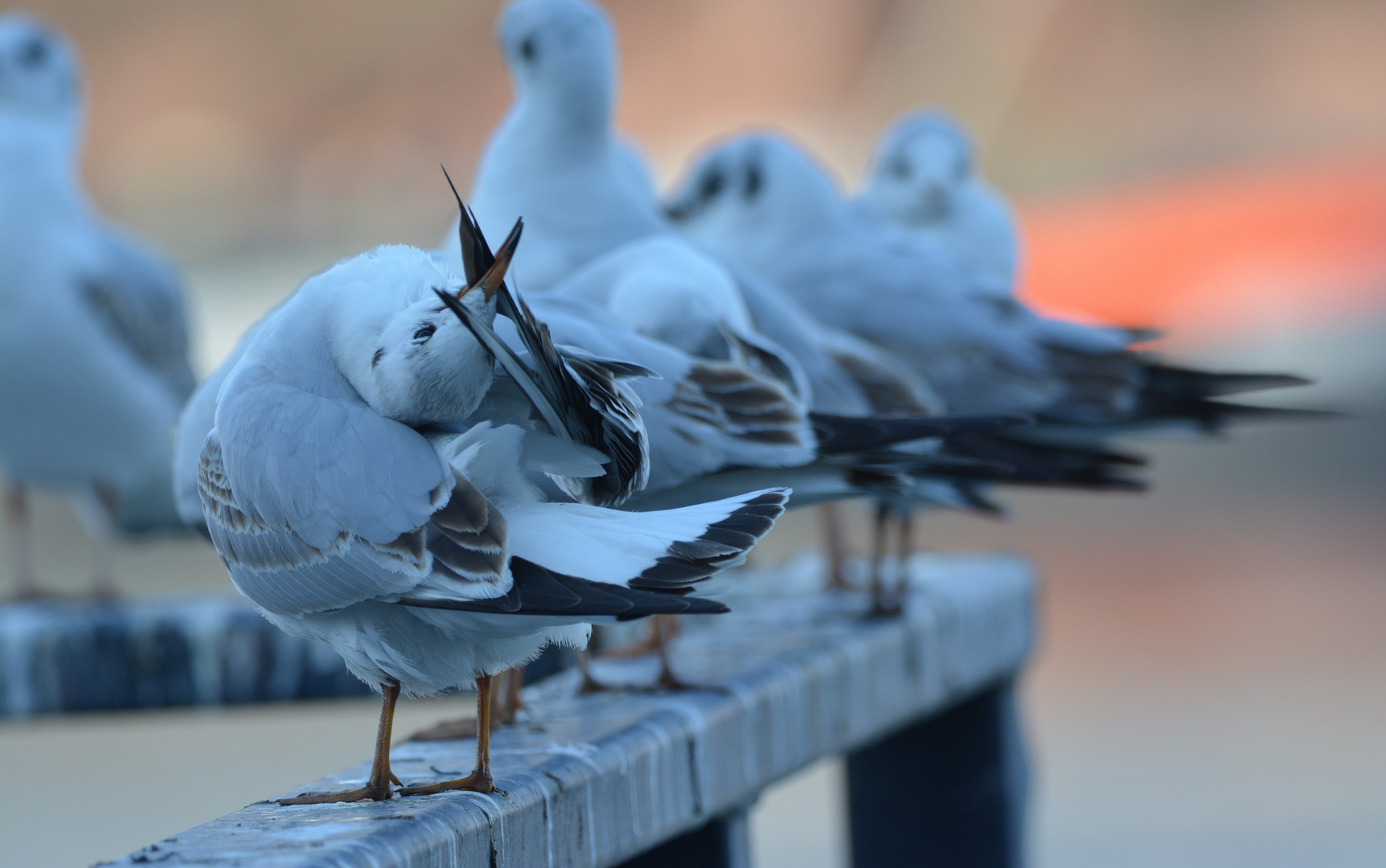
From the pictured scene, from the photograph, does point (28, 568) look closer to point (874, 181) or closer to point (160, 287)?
point (160, 287)

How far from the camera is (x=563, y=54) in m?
2.97

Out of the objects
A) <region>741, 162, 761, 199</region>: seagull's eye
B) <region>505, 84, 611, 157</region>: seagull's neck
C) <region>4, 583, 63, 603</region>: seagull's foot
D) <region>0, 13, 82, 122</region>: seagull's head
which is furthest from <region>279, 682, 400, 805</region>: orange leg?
<region>0, 13, 82, 122</region>: seagull's head

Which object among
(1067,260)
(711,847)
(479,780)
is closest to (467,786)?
(479,780)

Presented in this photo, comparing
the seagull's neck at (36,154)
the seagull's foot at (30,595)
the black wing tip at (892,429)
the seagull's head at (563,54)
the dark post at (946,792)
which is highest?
the seagull's neck at (36,154)

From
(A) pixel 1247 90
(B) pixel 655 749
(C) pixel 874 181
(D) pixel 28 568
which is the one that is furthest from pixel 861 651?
(A) pixel 1247 90

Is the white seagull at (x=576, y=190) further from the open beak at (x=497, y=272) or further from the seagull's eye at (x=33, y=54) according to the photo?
the seagull's eye at (x=33, y=54)

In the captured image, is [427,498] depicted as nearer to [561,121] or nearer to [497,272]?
[497,272]

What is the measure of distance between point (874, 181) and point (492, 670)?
2.62 meters

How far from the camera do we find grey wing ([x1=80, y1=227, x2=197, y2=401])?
177 inches

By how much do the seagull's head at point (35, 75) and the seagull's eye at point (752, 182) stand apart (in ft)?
6.44

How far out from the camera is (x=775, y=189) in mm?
3490

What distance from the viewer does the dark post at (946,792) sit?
318 cm

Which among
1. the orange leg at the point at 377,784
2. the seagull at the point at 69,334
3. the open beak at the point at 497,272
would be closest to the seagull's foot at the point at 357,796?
the orange leg at the point at 377,784

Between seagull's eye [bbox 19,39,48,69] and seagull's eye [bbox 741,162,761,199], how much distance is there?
2.06 m
